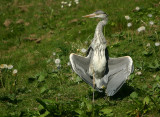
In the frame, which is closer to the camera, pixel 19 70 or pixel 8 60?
pixel 19 70

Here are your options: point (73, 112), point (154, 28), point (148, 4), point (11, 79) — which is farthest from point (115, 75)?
point (148, 4)

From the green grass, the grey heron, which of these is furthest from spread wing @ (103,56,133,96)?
the green grass

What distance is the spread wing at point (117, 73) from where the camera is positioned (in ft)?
19.5

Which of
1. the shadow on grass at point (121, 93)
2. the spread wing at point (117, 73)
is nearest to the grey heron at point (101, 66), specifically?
the spread wing at point (117, 73)

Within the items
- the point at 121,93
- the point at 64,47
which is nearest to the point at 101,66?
the point at 121,93

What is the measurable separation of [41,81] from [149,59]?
8.70 ft

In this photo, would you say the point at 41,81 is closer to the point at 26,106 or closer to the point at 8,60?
the point at 26,106

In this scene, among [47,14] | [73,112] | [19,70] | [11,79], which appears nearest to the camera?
[73,112]

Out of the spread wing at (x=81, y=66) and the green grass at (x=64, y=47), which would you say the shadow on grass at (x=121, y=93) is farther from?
the spread wing at (x=81, y=66)

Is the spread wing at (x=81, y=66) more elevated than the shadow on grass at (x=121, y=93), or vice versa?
the spread wing at (x=81, y=66)

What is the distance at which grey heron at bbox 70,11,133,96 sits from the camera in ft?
19.7

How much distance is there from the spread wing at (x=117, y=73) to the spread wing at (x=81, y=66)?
0.29 metres

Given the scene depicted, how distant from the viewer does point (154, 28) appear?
30.3 feet

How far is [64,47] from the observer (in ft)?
28.3
